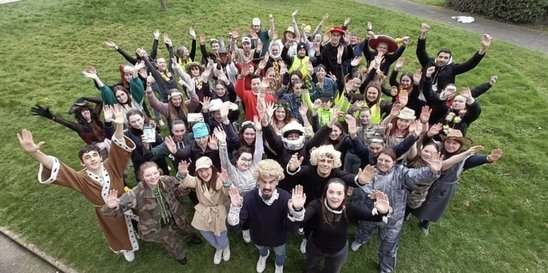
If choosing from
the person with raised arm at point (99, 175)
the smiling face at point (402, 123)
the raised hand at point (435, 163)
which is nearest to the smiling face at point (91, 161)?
the person with raised arm at point (99, 175)

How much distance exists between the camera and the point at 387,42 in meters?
8.09

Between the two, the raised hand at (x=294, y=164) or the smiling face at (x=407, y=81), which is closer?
the raised hand at (x=294, y=164)

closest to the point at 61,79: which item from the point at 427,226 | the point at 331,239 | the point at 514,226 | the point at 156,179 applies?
the point at 156,179

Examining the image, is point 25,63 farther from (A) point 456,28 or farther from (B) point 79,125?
(A) point 456,28

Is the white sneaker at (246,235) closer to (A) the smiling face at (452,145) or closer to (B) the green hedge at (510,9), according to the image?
(A) the smiling face at (452,145)

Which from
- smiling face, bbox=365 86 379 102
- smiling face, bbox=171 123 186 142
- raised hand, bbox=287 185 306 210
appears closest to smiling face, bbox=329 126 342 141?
smiling face, bbox=365 86 379 102

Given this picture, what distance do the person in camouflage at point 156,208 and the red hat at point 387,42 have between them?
19.7ft

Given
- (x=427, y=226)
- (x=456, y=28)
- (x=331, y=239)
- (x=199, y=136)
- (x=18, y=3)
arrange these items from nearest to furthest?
(x=331, y=239) → (x=199, y=136) → (x=427, y=226) → (x=456, y=28) → (x=18, y=3)

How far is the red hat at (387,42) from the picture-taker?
8.05 metres

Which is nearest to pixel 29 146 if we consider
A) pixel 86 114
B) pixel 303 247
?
pixel 86 114

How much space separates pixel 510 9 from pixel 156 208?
16706 mm

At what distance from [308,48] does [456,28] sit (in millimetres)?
8676

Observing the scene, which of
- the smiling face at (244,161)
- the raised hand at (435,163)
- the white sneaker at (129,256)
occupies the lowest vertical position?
the white sneaker at (129,256)

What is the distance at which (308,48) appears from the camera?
9.27 m
